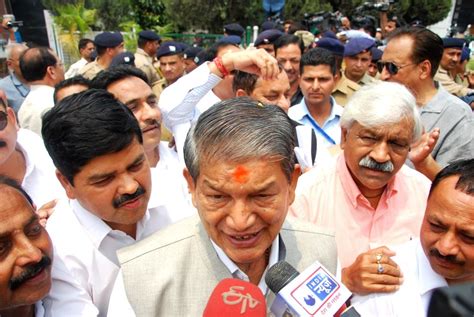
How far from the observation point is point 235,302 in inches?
40.5

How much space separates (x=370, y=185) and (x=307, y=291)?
3.53 feet

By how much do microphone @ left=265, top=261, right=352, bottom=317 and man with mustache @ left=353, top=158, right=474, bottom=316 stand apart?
0.51 m

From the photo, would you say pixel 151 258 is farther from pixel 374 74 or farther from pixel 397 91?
pixel 374 74

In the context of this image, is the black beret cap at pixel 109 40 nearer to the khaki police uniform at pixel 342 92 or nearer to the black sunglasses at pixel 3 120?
the khaki police uniform at pixel 342 92

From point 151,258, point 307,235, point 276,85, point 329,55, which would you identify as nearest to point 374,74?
point 329,55

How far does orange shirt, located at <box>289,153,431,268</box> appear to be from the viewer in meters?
2.02

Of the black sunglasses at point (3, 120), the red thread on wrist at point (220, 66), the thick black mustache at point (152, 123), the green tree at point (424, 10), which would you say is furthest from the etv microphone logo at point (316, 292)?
the green tree at point (424, 10)

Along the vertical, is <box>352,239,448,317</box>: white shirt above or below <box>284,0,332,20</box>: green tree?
above

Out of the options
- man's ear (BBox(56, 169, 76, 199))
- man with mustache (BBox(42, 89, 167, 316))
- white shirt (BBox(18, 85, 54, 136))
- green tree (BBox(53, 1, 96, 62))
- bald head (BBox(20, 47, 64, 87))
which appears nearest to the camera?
man with mustache (BBox(42, 89, 167, 316))

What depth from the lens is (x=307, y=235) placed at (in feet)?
5.19

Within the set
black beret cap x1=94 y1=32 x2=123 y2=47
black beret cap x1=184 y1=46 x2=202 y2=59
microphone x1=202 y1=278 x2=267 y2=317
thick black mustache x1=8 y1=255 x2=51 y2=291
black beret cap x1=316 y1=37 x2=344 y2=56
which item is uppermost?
microphone x1=202 y1=278 x2=267 y2=317

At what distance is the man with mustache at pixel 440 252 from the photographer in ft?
4.80

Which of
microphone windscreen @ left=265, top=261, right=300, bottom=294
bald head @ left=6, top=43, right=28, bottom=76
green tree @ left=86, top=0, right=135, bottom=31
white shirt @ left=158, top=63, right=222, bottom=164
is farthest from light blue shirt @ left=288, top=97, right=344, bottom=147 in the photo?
green tree @ left=86, top=0, right=135, bottom=31

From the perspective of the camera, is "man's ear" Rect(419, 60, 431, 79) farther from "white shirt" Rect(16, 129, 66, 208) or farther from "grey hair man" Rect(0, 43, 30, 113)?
"grey hair man" Rect(0, 43, 30, 113)
